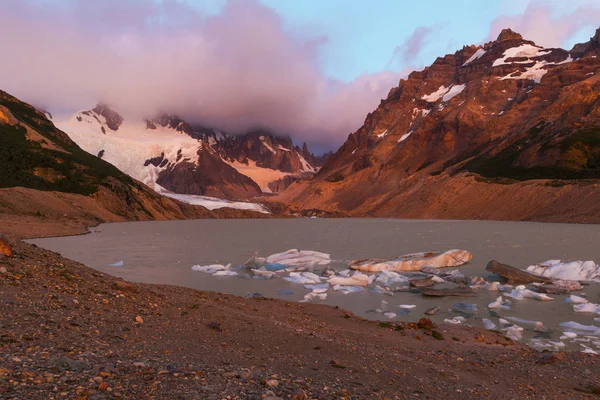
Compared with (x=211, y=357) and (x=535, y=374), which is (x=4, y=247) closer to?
(x=211, y=357)

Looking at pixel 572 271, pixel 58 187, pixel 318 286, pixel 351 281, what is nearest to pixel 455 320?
pixel 351 281

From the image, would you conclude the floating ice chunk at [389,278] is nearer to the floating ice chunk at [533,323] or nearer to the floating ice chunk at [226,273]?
the floating ice chunk at [533,323]

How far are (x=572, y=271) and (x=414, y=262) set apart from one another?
8993 mm

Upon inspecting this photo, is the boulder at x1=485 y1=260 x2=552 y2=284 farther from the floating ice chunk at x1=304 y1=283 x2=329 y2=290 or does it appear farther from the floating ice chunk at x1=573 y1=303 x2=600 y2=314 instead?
the floating ice chunk at x1=304 y1=283 x2=329 y2=290

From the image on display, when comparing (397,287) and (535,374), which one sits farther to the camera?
(397,287)

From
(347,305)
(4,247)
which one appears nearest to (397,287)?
(347,305)

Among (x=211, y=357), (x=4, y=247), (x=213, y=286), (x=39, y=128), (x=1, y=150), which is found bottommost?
(x=213, y=286)

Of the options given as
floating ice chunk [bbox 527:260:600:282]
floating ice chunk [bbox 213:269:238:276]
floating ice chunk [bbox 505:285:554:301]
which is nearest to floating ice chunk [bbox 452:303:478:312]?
floating ice chunk [bbox 505:285:554:301]

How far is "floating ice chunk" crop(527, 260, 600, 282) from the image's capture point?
2417 centimetres

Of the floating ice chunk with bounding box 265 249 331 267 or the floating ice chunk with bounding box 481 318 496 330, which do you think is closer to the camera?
the floating ice chunk with bounding box 481 318 496 330

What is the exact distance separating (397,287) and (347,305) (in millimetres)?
4641

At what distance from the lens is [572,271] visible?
968 inches

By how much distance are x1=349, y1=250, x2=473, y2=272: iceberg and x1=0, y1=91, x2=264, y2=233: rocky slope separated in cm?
6474

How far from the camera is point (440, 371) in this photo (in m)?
9.87
